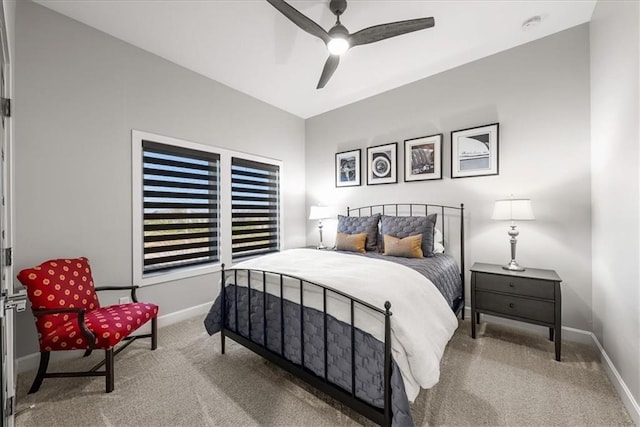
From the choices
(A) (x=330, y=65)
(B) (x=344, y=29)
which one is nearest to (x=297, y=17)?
(B) (x=344, y=29)

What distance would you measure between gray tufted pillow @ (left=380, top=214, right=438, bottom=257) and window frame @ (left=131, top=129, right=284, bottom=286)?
2032 millimetres

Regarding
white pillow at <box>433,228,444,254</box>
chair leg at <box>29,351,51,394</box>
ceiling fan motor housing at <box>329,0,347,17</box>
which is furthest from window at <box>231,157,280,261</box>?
white pillow at <box>433,228,444,254</box>

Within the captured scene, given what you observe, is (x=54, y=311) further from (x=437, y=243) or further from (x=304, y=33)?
(x=437, y=243)

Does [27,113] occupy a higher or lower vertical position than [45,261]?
higher

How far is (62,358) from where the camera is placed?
7.43ft

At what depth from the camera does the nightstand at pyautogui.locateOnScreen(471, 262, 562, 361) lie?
87.0 inches

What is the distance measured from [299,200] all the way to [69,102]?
9.90ft

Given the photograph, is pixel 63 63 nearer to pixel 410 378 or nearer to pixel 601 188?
pixel 410 378

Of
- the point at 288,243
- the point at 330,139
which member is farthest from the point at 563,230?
the point at 288,243

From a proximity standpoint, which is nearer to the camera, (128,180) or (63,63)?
(63,63)

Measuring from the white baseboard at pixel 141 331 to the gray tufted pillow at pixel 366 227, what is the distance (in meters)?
1.96

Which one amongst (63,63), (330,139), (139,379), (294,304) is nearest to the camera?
(294,304)

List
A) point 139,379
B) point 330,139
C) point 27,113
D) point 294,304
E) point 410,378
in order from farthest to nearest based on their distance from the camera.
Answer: point 330,139
point 27,113
point 139,379
point 294,304
point 410,378

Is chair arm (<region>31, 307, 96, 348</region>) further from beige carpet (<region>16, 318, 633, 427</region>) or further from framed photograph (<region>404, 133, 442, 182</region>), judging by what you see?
framed photograph (<region>404, 133, 442, 182</region>)
